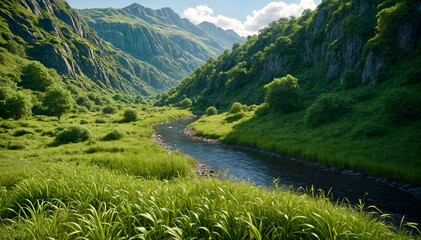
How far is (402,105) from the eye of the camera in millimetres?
28672

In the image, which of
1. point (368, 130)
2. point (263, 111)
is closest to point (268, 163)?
point (368, 130)

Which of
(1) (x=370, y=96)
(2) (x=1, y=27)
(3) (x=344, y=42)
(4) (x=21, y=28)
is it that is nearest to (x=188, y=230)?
(1) (x=370, y=96)

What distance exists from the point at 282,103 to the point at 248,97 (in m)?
58.0

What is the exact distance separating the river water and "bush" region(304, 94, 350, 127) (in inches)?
555

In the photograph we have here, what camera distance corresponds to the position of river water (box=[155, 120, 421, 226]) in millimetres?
17781

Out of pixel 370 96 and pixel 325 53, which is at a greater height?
pixel 325 53

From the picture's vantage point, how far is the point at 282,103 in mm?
54938

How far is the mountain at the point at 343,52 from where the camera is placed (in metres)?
43.5

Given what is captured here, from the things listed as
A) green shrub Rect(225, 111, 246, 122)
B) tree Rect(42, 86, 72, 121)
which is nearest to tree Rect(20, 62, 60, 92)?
tree Rect(42, 86, 72, 121)

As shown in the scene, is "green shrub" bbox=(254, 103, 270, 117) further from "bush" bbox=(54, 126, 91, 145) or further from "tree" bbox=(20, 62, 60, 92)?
"tree" bbox=(20, 62, 60, 92)

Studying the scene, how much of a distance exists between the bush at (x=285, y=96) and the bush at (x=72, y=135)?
47.1 meters

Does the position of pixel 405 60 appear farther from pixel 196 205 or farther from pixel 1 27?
pixel 1 27

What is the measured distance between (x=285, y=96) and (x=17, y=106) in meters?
78.8

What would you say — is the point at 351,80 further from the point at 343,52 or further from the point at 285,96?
the point at 285,96
